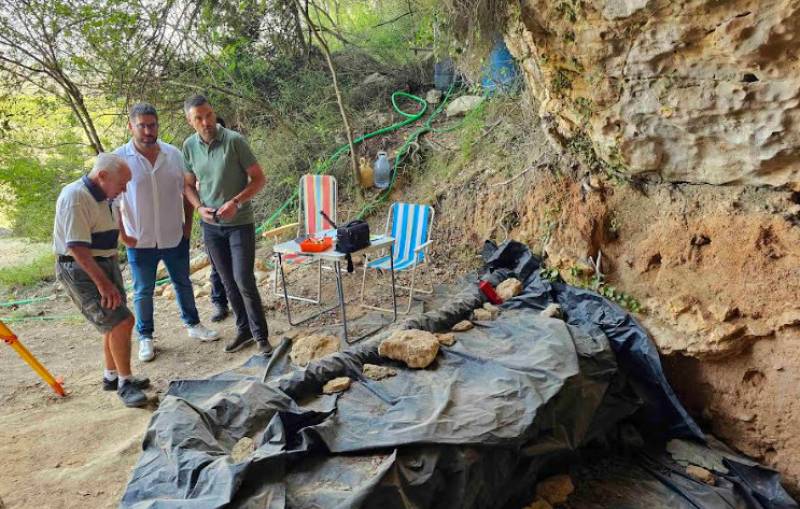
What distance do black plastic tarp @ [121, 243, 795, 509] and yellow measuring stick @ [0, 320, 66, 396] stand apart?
1025 millimetres

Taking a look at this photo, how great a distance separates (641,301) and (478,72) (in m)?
2.28

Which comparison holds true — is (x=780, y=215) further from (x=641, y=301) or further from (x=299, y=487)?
(x=299, y=487)

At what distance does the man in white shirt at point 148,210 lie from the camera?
10.5ft

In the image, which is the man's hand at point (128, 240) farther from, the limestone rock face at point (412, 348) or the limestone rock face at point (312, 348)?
the limestone rock face at point (412, 348)

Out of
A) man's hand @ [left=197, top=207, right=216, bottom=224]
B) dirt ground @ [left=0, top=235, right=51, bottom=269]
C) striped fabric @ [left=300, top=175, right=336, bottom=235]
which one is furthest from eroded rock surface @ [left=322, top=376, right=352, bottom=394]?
dirt ground @ [left=0, top=235, right=51, bottom=269]

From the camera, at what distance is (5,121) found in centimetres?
530

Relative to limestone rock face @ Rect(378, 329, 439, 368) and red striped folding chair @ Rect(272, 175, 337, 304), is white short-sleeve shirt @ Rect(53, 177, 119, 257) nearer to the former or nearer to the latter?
limestone rock face @ Rect(378, 329, 439, 368)

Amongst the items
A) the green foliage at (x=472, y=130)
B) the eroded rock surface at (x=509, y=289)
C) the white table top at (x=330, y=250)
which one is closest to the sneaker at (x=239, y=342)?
the white table top at (x=330, y=250)

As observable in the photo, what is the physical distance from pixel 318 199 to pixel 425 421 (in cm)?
320

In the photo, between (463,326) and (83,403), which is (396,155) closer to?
(463,326)

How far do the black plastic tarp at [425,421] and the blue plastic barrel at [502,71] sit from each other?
2.53 m

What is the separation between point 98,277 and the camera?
258 cm

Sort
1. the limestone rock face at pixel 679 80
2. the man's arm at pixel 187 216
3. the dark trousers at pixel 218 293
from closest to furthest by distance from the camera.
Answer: the limestone rock face at pixel 679 80 → the man's arm at pixel 187 216 → the dark trousers at pixel 218 293

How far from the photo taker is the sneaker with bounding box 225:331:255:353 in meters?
3.54
